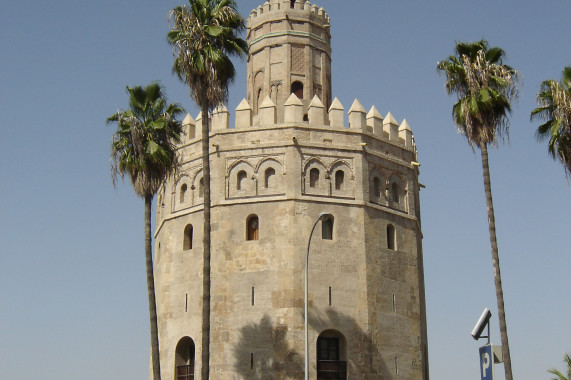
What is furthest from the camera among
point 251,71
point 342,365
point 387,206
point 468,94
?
point 251,71

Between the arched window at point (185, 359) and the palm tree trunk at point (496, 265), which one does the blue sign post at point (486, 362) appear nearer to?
the palm tree trunk at point (496, 265)

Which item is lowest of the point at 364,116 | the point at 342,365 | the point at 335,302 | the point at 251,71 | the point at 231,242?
the point at 342,365

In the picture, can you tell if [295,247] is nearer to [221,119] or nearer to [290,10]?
[221,119]

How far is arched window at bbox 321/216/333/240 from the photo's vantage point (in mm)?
32219

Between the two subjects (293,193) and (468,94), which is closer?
(468,94)

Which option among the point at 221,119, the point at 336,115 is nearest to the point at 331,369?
the point at 336,115

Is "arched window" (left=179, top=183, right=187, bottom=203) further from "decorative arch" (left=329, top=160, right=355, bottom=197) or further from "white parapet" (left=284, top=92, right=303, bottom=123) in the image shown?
"decorative arch" (left=329, top=160, right=355, bottom=197)

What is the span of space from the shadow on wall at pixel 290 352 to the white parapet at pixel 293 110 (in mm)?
8239

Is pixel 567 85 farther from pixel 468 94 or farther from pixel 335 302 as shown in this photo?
pixel 335 302

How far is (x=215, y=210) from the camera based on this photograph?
32.8 m

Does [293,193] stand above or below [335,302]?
above

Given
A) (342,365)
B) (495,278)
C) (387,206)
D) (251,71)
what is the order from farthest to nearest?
(251,71)
(387,206)
(342,365)
(495,278)

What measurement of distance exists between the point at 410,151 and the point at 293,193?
23.1 feet

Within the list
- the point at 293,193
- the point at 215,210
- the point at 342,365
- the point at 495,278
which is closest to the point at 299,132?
the point at 293,193
